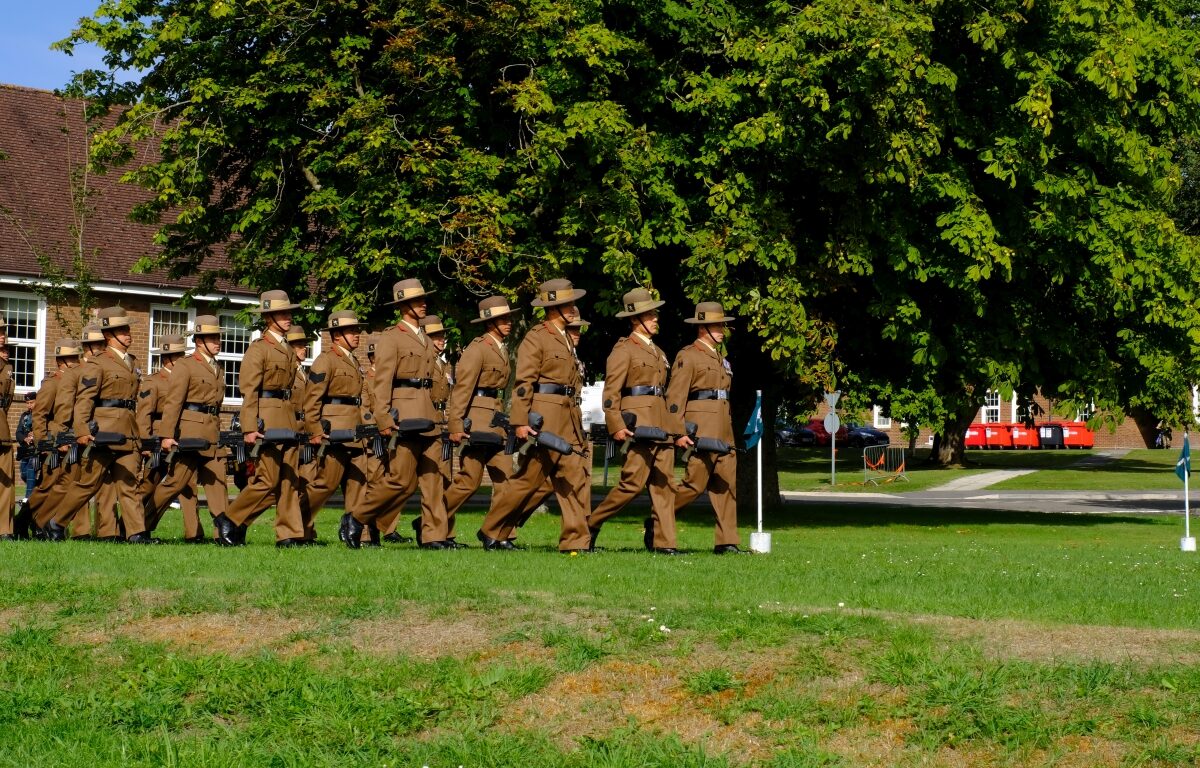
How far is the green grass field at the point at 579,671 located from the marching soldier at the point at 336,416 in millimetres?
4126

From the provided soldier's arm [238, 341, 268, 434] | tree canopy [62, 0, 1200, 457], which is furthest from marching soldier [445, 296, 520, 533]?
tree canopy [62, 0, 1200, 457]

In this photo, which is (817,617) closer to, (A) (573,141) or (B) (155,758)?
(B) (155,758)

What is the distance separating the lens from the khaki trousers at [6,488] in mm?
16547

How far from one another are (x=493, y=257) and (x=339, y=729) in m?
15.4

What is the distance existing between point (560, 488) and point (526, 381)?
3.21ft

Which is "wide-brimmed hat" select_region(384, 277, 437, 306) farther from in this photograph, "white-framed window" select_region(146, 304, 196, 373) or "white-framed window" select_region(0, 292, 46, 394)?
"white-framed window" select_region(146, 304, 196, 373)

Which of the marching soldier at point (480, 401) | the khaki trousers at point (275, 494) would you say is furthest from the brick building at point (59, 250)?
the marching soldier at point (480, 401)

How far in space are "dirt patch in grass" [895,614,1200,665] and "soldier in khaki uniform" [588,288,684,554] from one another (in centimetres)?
495

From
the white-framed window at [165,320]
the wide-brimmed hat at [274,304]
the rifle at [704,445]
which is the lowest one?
the rifle at [704,445]

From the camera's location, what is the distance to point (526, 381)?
559 inches

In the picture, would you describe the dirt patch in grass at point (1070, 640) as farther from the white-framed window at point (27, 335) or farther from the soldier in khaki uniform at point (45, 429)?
the white-framed window at point (27, 335)

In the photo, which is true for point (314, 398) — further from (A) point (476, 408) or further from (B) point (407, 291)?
(A) point (476, 408)

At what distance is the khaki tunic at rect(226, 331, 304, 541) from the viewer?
1525cm

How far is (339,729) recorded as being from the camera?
26.9 feet
